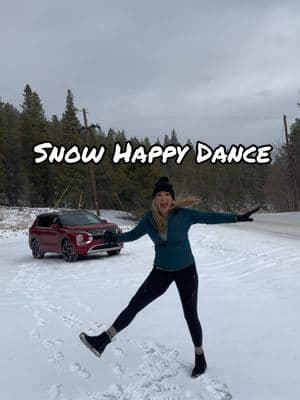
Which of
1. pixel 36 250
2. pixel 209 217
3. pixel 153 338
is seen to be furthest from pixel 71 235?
pixel 209 217

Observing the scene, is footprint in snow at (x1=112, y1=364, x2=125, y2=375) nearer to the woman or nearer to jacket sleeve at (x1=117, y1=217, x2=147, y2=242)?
the woman

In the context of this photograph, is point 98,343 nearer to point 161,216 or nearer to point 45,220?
point 161,216

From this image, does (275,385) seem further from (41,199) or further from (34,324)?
(41,199)

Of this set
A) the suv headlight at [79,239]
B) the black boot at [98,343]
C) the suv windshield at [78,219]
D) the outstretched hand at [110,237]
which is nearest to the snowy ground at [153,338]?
the black boot at [98,343]

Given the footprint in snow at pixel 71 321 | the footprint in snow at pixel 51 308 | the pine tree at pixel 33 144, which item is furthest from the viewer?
the pine tree at pixel 33 144

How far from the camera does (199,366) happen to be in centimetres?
452

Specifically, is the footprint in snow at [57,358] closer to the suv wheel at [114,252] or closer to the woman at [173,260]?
the woman at [173,260]

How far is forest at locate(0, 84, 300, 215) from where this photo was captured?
2053 inches

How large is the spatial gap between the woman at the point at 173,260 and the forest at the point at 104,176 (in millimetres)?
33946

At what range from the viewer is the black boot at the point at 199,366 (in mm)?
4473

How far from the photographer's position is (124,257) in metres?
14.5

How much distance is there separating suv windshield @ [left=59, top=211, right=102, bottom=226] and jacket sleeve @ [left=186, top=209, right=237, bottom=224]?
11.2 meters

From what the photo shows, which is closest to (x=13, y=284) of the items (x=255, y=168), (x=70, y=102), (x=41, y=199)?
(x=41, y=199)

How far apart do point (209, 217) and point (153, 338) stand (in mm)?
1882
